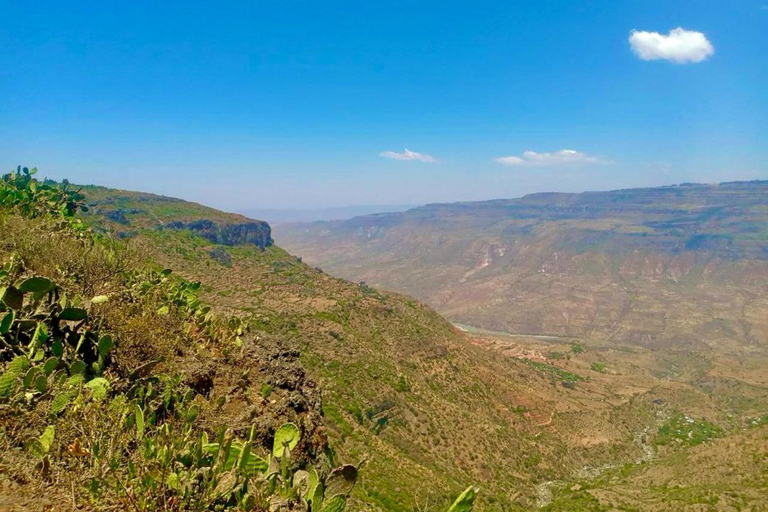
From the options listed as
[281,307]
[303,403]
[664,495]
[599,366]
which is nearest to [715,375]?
[599,366]

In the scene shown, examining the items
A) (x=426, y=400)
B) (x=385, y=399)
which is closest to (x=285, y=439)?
(x=385, y=399)

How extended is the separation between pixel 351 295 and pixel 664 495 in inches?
1557

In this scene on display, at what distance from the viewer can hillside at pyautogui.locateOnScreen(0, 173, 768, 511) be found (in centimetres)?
907

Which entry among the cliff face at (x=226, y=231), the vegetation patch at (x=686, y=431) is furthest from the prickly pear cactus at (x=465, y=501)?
the cliff face at (x=226, y=231)

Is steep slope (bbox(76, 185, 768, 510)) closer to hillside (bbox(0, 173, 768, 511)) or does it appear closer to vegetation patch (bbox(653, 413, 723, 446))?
hillside (bbox(0, 173, 768, 511))

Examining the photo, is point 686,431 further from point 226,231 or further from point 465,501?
point 226,231

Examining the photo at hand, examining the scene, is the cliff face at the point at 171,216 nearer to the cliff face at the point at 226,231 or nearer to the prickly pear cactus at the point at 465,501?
the cliff face at the point at 226,231

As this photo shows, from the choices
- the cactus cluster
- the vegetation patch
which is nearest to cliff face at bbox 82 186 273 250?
the cactus cluster

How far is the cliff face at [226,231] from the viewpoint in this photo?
86062 millimetres

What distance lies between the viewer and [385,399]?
34.8 meters

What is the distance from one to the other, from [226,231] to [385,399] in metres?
70.2

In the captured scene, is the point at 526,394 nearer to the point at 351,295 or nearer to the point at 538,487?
the point at 538,487

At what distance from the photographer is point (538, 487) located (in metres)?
36.9

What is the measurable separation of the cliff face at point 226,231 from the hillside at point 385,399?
4.82ft
